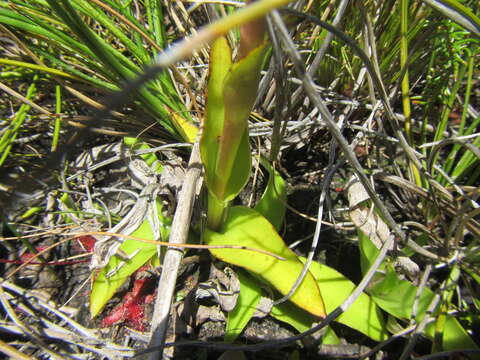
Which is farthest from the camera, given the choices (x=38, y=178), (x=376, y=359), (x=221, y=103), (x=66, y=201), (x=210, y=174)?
(x=66, y=201)

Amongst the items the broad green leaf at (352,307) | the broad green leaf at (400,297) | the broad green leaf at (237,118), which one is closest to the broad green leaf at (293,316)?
the broad green leaf at (352,307)

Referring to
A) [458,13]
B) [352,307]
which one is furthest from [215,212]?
[458,13]

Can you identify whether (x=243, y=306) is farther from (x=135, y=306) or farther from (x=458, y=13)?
(x=458, y=13)

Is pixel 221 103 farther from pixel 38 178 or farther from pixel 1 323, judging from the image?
pixel 1 323

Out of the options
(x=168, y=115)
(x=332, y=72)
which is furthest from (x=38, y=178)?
(x=332, y=72)

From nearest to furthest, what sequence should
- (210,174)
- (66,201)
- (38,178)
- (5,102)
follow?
(38,178) → (210,174) → (66,201) → (5,102)

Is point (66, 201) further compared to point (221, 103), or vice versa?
point (66, 201)
